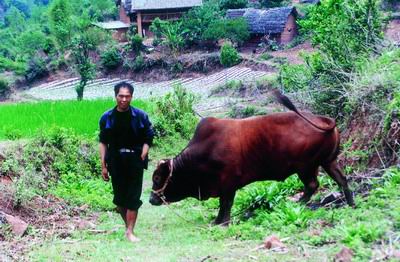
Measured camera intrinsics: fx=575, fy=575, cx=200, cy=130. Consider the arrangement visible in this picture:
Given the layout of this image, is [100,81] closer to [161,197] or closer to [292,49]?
[292,49]

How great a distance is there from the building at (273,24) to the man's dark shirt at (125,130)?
98.8 ft

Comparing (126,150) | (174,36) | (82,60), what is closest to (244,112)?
(126,150)

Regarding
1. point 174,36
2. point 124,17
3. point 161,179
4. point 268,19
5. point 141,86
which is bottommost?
point 141,86

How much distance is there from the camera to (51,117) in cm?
1423

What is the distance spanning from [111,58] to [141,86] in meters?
4.86

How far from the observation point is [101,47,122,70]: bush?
37.3 m

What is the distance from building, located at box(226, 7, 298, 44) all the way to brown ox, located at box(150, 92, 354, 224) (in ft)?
96.4

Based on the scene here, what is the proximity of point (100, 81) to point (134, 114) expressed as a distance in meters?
31.0

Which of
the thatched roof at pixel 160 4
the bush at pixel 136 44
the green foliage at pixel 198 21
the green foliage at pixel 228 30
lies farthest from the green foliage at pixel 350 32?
the thatched roof at pixel 160 4

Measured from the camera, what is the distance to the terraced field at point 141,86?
29.3m

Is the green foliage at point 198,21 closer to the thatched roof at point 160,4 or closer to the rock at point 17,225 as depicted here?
the thatched roof at point 160,4

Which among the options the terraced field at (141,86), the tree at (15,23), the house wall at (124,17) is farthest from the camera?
the tree at (15,23)

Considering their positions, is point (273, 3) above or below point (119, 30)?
above

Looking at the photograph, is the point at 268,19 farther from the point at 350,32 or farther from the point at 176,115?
the point at 350,32
